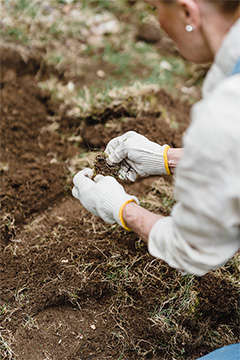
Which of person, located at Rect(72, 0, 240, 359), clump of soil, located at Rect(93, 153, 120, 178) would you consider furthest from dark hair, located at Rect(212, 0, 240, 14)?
clump of soil, located at Rect(93, 153, 120, 178)

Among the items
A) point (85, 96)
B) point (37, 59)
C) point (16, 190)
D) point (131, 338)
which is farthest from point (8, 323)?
point (37, 59)

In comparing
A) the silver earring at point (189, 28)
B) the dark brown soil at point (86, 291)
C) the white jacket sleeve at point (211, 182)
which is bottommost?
the dark brown soil at point (86, 291)

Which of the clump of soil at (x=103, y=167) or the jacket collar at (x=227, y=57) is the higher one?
the jacket collar at (x=227, y=57)

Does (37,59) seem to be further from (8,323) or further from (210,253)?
(210,253)

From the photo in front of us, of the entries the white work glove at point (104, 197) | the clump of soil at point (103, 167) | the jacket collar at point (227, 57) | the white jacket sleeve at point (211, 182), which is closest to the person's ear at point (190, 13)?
the jacket collar at point (227, 57)

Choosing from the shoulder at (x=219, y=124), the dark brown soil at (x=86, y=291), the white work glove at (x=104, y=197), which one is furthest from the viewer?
the dark brown soil at (x=86, y=291)

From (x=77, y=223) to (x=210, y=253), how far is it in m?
1.03

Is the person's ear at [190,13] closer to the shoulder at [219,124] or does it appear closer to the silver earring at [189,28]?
the silver earring at [189,28]

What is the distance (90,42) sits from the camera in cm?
341

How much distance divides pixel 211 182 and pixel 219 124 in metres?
0.15

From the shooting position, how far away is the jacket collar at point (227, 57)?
104 cm

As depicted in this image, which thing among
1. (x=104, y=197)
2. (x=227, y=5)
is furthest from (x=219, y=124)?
(x=104, y=197)

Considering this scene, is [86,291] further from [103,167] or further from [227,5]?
[227,5]

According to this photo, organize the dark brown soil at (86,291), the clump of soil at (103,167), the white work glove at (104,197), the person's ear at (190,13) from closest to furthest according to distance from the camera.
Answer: the person's ear at (190,13) < the white work glove at (104,197) < the dark brown soil at (86,291) < the clump of soil at (103,167)
